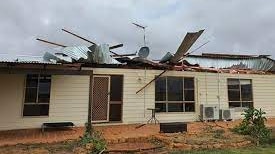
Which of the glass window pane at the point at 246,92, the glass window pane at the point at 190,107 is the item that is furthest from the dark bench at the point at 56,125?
the glass window pane at the point at 246,92

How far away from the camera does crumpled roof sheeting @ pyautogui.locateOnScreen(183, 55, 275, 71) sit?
637 inches

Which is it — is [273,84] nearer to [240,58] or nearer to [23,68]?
[240,58]

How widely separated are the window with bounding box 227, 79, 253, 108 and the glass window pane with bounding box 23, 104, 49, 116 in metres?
9.24

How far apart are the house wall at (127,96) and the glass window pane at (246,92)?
26 cm

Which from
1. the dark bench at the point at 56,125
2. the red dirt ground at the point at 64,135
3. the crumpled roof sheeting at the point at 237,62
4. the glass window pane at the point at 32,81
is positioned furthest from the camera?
the crumpled roof sheeting at the point at 237,62

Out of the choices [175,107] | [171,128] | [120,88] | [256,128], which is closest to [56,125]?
[120,88]

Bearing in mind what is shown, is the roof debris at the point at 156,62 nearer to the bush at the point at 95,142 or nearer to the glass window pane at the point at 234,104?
the glass window pane at the point at 234,104

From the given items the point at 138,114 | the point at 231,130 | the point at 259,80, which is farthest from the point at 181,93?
the point at 259,80

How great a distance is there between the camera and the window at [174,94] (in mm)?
13508

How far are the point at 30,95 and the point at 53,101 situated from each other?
94 centimetres

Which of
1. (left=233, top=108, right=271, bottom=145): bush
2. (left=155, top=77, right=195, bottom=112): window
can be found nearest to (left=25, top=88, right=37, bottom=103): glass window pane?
(left=155, top=77, right=195, bottom=112): window

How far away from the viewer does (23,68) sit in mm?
9156

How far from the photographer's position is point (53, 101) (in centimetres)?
1170

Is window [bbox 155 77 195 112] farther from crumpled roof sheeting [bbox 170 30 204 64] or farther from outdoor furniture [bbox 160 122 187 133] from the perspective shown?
outdoor furniture [bbox 160 122 187 133]
